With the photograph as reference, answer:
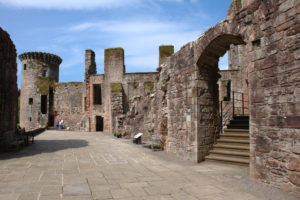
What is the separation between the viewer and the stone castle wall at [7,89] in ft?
31.2

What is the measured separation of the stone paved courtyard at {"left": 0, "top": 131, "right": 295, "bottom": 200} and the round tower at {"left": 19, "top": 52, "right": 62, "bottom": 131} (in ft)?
71.2

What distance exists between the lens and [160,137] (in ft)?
31.9

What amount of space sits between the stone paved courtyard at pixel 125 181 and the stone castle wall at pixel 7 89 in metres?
2.89

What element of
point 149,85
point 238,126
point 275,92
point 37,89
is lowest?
point 238,126

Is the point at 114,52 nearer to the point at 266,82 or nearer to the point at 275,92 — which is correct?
the point at 266,82

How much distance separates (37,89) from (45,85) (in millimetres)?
1102

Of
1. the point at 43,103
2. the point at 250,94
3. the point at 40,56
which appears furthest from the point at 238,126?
the point at 40,56

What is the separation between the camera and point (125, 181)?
4.96m

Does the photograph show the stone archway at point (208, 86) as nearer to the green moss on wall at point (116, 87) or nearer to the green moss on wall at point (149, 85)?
the green moss on wall at point (149, 85)

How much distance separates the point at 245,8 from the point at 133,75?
16759 mm

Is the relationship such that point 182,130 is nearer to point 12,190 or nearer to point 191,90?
point 191,90

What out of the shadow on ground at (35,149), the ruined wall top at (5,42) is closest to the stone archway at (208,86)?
the shadow on ground at (35,149)

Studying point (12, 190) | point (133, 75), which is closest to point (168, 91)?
point (12, 190)

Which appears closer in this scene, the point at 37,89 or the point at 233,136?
the point at 233,136
